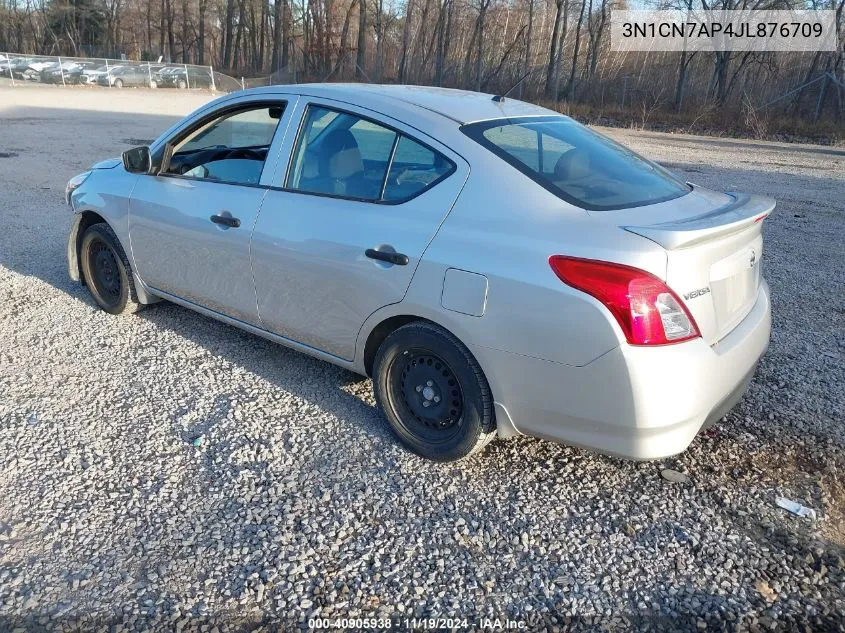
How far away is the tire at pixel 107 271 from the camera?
4.79m

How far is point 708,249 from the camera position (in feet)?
9.07

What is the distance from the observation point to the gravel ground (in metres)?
2.48

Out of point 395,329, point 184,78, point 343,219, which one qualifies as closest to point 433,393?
point 395,329

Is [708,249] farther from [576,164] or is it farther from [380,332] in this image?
[380,332]

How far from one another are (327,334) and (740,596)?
2.26 metres

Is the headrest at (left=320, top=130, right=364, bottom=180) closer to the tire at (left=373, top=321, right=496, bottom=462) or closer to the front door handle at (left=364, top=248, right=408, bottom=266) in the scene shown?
the front door handle at (left=364, top=248, right=408, bottom=266)

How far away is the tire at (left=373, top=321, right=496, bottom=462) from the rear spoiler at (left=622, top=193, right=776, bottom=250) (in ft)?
3.16

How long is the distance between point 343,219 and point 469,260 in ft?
2.63

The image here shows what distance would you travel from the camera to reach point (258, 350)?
4.58 m

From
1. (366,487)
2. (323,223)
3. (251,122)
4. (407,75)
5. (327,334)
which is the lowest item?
(366,487)

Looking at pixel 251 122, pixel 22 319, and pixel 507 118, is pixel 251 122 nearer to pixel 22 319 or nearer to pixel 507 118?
pixel 507 118

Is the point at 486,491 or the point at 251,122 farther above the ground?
the point at 251,122

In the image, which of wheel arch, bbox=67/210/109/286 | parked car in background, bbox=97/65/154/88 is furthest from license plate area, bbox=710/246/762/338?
parked car in background, bbox=97/65/154/88

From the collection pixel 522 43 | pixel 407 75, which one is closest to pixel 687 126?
pixel 522 43
